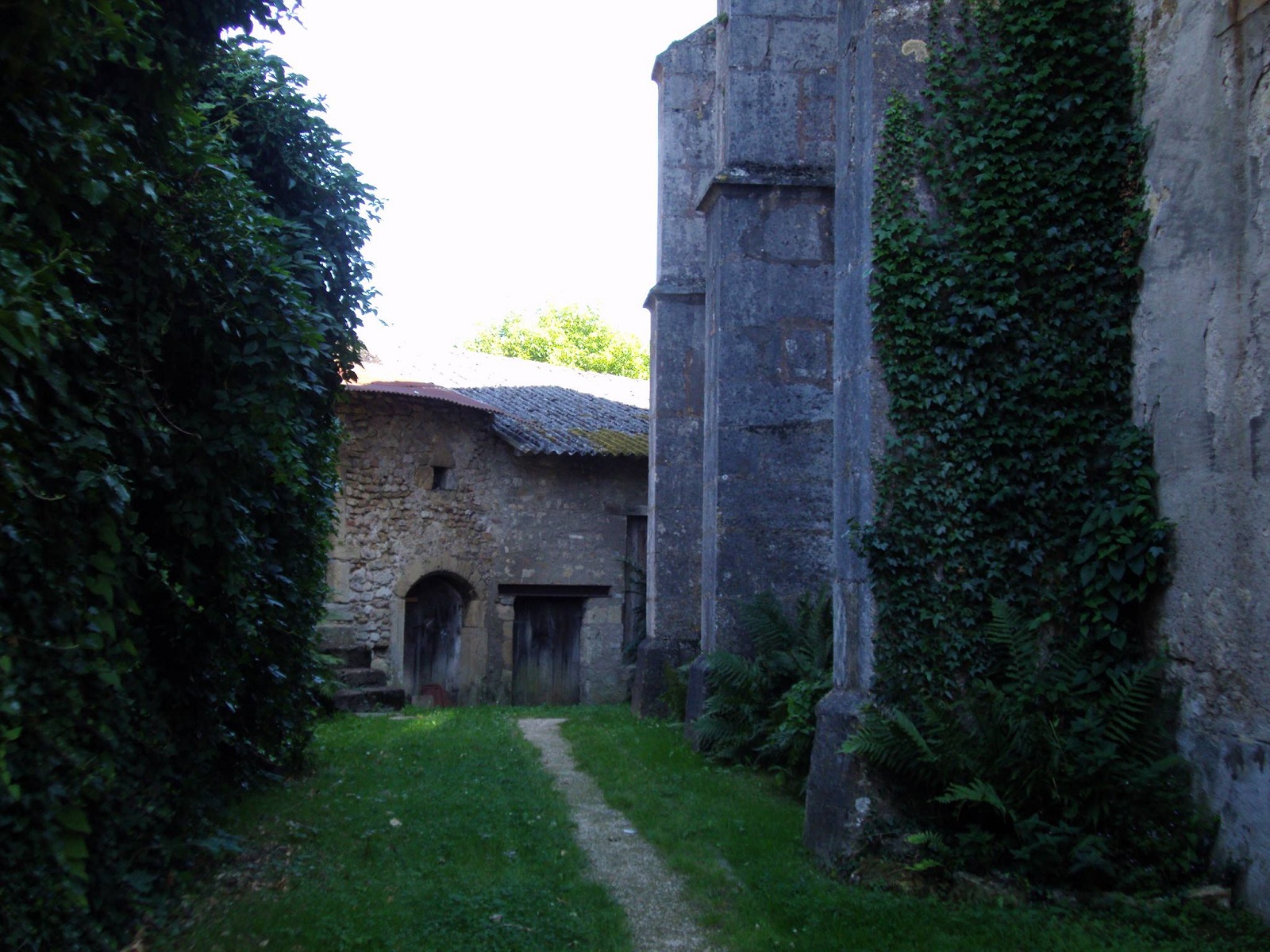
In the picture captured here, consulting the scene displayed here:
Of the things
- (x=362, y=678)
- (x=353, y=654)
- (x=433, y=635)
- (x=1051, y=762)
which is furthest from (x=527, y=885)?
(x=433, y=635)

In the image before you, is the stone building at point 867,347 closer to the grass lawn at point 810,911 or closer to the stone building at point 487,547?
the grass lawn at point 810,911

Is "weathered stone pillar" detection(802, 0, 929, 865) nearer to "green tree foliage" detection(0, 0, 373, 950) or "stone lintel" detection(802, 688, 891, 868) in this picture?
"stone lintel" detection(802, 688, 891, 868)

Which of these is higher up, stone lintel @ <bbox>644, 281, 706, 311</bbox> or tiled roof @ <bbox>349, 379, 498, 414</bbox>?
stone lintel @ <bbox>644, 281, 706, 311</bbox>

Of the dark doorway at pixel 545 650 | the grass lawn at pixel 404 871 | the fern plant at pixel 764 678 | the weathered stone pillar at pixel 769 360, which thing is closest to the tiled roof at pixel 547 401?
the dark doorway at pixel 545 650

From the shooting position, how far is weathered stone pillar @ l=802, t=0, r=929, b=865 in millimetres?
5324

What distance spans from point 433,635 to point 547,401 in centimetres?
470

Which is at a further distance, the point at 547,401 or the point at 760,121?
the point at 547,401

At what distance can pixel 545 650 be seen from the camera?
16.8 meters

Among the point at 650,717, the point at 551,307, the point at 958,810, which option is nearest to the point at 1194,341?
the point at 958,810

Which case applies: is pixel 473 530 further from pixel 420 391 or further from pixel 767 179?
pixel 767 179

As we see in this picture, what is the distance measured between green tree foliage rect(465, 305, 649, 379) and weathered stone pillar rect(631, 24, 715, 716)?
28444mm

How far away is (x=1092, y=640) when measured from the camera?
5.07 meters

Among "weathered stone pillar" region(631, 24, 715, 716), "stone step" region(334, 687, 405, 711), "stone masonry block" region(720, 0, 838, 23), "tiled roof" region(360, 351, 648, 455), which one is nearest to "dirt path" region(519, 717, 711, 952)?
"weathered stone pillar" region(631, 24, 715, 716)

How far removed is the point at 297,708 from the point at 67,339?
4.26m
